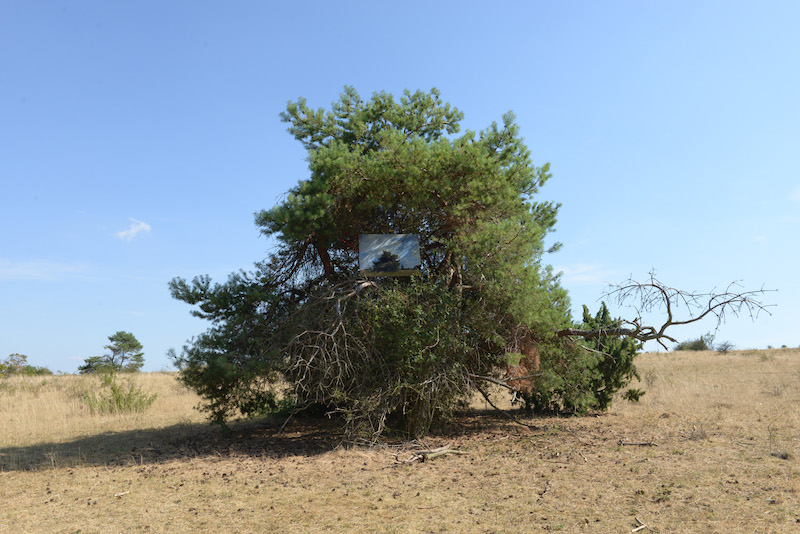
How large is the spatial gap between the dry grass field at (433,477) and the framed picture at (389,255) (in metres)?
3.14

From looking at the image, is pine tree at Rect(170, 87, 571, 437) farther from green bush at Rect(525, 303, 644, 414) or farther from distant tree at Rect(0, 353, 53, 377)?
distant tree at Rect(0, 353, 53, 377)

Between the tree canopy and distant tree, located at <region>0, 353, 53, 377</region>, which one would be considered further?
distant tree, located at <region>0, 353, 53, 377</region>

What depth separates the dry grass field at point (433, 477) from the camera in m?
5.81

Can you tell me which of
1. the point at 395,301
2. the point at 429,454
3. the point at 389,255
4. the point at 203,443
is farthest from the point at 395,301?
the point at 203,443

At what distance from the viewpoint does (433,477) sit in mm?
7535

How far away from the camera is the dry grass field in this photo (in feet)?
19.1

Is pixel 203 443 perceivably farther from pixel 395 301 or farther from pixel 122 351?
pixel 122 351

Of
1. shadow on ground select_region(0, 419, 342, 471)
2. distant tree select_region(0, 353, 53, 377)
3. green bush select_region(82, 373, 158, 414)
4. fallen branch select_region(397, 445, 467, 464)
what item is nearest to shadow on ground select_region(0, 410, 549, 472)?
shadow on ground select_region(0, 419, 342, 471)

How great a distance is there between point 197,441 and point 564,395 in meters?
7.99

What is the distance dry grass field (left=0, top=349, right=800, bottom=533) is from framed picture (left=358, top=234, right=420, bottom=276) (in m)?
3.14

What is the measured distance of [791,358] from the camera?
28250 millimetres

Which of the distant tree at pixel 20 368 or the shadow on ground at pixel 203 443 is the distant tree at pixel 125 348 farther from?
the shadow on ground at pixel 203 443

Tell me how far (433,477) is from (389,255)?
4.14 m

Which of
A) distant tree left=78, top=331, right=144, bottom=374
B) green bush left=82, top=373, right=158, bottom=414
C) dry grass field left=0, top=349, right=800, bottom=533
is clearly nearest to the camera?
dry grass field left=0, top=349, right=800, bottom=533
